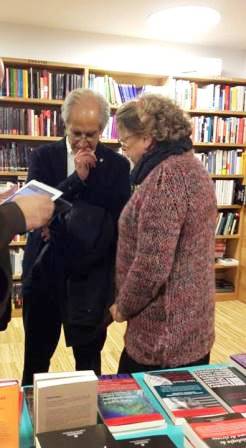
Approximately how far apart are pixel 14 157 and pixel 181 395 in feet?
9.75

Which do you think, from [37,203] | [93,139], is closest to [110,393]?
[37,203]

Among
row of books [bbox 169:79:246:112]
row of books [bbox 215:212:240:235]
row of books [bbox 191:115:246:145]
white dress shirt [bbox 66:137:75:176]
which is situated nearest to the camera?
white dress shirt [bbox 66:137:75:176]

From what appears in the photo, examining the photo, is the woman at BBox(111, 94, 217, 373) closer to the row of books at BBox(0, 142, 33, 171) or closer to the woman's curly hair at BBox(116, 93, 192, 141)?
the woman's curly hair at BBox(116, 93, 192, 141)

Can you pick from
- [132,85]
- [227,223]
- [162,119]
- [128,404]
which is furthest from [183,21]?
[128,404]

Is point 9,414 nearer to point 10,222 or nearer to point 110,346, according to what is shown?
point 10,222

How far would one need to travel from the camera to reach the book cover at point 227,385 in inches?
42.1

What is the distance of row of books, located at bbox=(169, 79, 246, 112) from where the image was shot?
402 centimetres

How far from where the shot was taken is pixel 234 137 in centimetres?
424

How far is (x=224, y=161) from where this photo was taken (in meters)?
4.24

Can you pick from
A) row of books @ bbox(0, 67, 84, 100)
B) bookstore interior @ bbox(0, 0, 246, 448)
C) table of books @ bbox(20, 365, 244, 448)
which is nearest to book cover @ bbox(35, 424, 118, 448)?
table of books @ bbox(20, 365, 244, 448)

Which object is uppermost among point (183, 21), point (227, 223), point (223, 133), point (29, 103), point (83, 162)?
point (183, 21)

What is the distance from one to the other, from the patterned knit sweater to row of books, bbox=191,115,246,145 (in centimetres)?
298

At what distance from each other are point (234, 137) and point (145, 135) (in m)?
3.09

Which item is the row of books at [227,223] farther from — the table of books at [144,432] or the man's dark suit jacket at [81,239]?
the table of books at [144,432]
